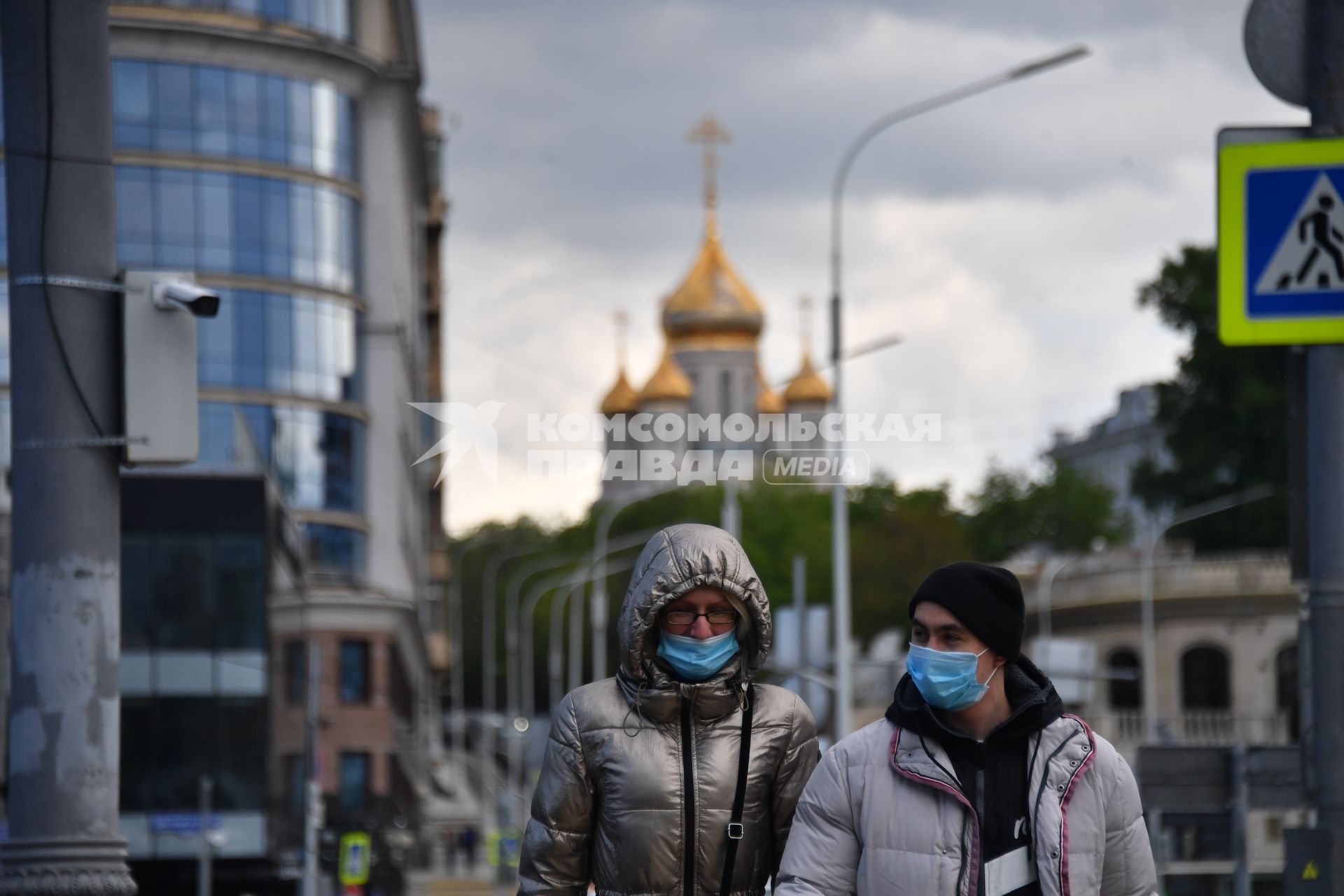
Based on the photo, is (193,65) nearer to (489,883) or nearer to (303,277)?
(303,277)

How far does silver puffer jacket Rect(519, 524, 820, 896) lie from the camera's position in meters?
5.73

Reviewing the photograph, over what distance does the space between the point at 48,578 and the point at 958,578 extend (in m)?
2.22

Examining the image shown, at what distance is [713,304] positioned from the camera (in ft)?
506

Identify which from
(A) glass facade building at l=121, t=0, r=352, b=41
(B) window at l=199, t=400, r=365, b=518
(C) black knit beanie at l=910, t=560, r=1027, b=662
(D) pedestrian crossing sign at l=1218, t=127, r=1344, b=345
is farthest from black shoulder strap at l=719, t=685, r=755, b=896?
(A) glass facade building at l=121, t=0, r=352, b=41

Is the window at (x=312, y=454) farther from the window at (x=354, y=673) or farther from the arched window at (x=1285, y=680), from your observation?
the arched window at (x=1285, y=680)

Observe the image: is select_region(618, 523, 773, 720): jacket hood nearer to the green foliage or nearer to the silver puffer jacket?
the silver puffer jacket

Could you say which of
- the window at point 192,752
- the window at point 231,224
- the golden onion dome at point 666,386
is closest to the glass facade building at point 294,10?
the window at point 231,224

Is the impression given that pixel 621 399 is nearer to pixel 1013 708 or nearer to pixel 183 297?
pixel 183 297

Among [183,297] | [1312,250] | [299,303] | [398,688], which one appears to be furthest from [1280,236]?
[398,688]

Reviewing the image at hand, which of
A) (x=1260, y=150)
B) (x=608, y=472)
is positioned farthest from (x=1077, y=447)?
(x=1260, y=150)

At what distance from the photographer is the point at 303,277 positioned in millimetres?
53656

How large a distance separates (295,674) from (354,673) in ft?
40.3

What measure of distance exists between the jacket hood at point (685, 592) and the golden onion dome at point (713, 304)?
486 ft

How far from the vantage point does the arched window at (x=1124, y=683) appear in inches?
2496
